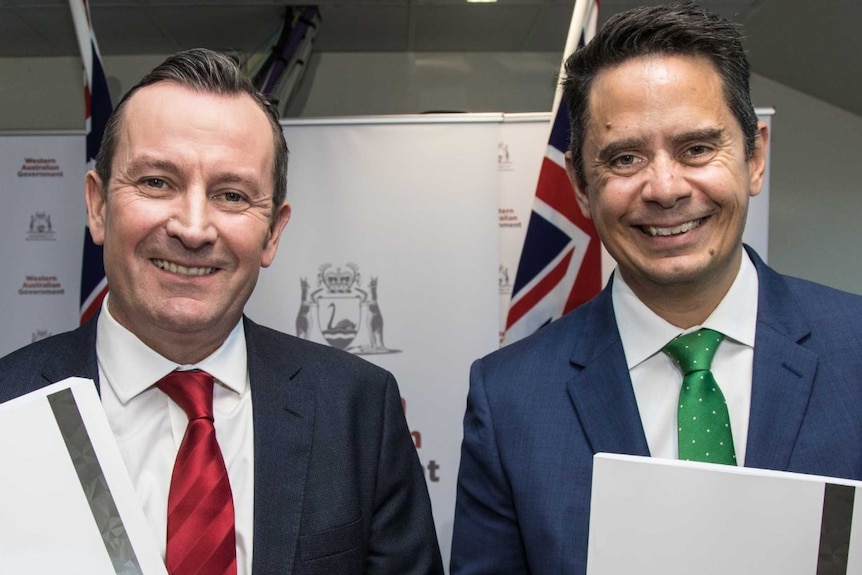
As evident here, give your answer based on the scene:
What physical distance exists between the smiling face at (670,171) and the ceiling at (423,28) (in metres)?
3.23

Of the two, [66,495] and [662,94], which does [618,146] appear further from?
[66,495]

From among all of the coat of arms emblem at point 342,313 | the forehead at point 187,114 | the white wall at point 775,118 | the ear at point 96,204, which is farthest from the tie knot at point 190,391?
the white wall at point 775,118

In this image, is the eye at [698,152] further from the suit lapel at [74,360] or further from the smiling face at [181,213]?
the suit lapel at [74,360]

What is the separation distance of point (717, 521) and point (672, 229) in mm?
562

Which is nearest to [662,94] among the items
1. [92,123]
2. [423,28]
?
[92,123]

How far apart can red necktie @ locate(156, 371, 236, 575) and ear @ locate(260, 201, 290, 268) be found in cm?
32

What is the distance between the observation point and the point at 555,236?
2.74 metres

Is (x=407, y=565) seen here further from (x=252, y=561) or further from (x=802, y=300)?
(x=802, y=300)

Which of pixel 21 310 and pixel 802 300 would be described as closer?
pixel 802 300

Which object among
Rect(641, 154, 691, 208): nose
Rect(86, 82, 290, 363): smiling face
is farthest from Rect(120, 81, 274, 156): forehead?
Rect(641, 154, 691, 208): nose

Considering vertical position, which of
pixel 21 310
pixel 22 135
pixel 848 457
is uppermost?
pixel 22 135

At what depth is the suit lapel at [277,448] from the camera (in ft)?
4.41

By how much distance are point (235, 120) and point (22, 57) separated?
4.60 metres

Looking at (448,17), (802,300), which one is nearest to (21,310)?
(448,17)
